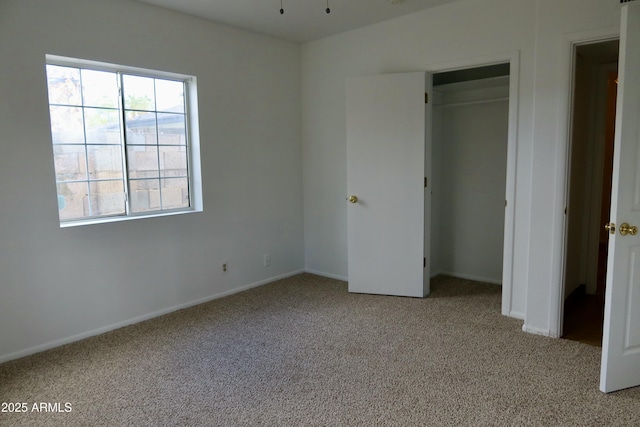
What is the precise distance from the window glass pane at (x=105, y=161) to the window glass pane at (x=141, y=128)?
160 mm

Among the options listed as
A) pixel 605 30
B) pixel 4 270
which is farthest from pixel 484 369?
pixel 4 270

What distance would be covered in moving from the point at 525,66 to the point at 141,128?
10.5 ft

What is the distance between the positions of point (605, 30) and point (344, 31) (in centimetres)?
238

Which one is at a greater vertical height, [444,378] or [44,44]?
[44,44]

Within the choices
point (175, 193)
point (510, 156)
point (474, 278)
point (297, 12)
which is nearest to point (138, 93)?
point (175, 193)

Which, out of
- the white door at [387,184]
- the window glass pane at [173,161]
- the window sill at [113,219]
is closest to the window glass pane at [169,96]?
the window glass pane at [173,161]

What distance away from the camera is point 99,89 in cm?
334

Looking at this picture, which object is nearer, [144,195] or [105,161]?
[105,161]

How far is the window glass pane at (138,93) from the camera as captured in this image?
3509 mm

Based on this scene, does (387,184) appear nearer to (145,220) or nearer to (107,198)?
(145,220)

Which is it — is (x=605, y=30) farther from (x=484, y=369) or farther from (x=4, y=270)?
(x=4, y=270)

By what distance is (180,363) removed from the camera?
2826 mm

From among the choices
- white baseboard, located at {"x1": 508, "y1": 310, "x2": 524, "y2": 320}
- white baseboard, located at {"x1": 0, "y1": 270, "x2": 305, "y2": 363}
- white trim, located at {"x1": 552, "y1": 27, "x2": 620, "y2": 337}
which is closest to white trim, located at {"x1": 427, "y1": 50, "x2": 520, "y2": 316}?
white baseboard, located at {"x1": 508, "y1": 310, "x2": 524, "y2": 320}

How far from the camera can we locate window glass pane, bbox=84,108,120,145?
3.30 meters
